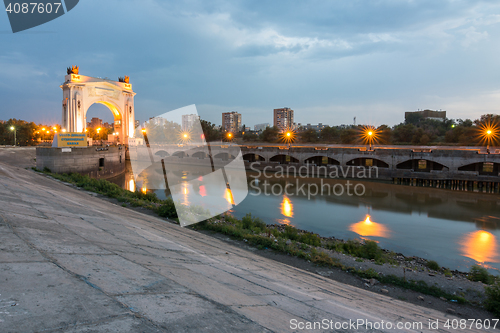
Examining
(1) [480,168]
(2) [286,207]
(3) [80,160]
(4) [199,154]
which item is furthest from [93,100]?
(1) [480,168]

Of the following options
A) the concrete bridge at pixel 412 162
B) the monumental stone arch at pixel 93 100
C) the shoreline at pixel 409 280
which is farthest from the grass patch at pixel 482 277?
the monumental stone arch at pixel 93 100

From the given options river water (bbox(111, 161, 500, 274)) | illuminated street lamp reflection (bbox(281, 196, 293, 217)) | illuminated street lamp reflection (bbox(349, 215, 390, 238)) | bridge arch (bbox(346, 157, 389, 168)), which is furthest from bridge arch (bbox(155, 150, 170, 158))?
illuminated street lamp reflection (bbox(349, 215, 390, 238))

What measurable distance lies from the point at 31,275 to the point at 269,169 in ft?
131

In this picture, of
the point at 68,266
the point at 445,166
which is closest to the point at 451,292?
the point at 68,266

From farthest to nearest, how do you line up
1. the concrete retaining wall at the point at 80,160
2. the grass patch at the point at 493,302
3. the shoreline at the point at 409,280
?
the concrete retaining wall at the point at 80,160
the shoreline at the point at 409,280
the grass patch at the point at 493,302

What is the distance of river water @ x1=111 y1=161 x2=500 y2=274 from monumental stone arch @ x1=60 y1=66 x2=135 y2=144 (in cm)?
2133

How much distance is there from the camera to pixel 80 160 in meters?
27.4

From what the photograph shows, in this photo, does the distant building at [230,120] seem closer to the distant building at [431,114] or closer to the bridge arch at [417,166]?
the distant building at [431,114]

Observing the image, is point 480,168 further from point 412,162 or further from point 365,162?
point 365,162

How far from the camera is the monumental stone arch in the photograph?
43.8 m

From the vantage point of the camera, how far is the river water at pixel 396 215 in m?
12.7

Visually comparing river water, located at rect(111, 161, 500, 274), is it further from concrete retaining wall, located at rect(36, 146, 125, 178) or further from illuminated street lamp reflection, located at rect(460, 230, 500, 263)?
concrete retaining wall, located at rect(36, 146, 125, 178)

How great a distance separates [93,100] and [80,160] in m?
24.4

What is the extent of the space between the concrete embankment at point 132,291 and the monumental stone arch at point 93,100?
4628 centimetres
